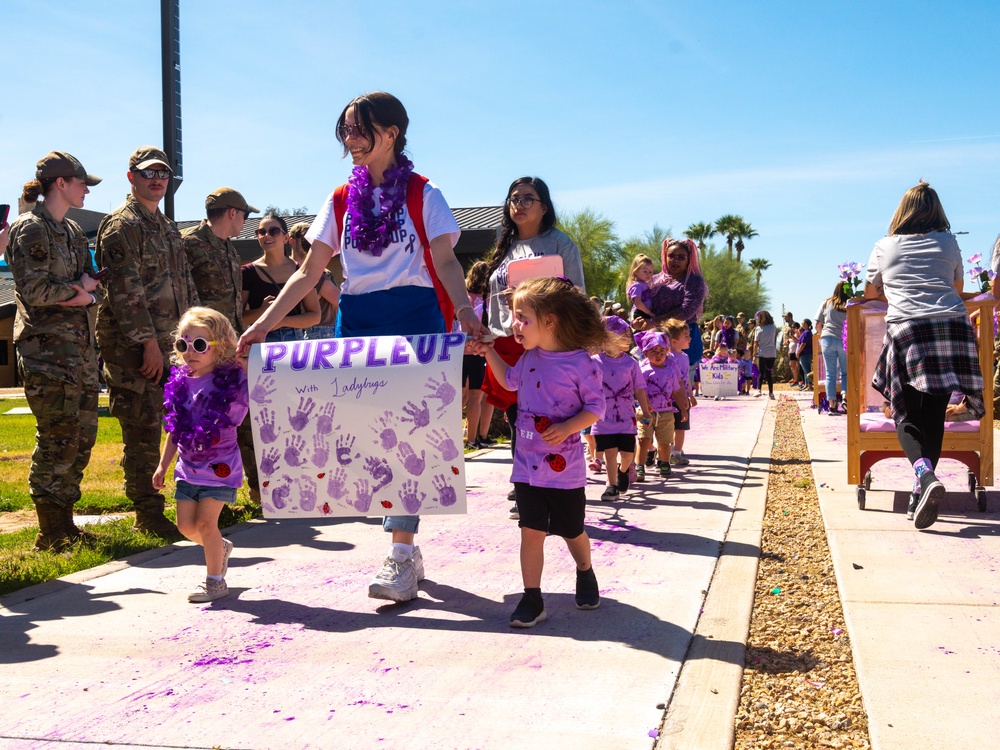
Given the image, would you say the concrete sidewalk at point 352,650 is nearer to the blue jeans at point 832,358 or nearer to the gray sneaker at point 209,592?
the gray sneaker at point 209,592

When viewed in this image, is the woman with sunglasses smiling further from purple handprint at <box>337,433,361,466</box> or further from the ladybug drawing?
the ladybug drawing

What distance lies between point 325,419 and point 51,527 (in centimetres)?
228

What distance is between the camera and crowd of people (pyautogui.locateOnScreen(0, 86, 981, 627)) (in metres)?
4.05

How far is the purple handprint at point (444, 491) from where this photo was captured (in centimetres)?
411

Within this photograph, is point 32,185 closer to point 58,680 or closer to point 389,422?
point 389,422

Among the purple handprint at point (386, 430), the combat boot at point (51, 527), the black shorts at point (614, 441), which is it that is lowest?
the combat boot at point (51, 527)

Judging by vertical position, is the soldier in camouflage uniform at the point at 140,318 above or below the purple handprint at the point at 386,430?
above

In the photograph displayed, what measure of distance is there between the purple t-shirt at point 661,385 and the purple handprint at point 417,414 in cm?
434

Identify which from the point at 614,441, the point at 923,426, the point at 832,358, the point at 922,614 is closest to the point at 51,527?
the point at 614,441

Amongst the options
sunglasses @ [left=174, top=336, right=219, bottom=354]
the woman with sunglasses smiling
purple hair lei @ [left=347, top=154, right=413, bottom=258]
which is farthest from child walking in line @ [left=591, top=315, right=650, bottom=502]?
sunglasses @ [left=174, top=336, right=219, bottom=354]

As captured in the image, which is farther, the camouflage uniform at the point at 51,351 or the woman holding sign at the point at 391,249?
the camouflage uniform at the point at 51,351

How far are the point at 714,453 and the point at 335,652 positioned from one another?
7.18 meters

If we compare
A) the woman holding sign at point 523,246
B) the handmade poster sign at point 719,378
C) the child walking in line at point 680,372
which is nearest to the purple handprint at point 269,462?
the woman holding sign at point 523,246

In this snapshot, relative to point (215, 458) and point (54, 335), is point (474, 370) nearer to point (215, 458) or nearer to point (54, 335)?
point (54, 335)
